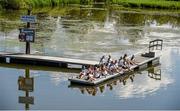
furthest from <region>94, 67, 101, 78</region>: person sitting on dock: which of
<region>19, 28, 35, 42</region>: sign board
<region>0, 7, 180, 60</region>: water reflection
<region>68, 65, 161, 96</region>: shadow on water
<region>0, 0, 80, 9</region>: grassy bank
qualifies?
<region>0, 0, 80, 9</region>: grassy bank

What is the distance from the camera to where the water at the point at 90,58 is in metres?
22.3

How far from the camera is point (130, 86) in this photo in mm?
25656

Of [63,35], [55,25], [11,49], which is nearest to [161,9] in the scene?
[55,25]

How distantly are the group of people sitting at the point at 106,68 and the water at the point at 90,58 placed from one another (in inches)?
20.4

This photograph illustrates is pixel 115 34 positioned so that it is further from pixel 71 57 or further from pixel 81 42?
pixel 71 57

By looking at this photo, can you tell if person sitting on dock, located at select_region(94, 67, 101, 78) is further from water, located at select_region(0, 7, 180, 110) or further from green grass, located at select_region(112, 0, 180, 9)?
green grass, located at select_region(112, 0, 180, 9)

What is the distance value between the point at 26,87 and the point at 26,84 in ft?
1.64

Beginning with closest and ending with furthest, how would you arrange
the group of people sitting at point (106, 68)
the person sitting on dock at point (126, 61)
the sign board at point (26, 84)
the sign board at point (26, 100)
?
the sign board at point (26, 100) < the sign board at point (26, 84) < the group of people sitting at point (106, 68) < the person sitting on dock at point (126, 61)

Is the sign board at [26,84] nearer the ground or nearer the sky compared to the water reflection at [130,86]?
nearer the sky

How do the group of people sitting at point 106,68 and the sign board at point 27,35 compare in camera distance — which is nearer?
the group of people sitting at point 106,68

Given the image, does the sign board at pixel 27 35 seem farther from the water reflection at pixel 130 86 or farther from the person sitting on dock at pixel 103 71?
the water reflection at pixel 130 86

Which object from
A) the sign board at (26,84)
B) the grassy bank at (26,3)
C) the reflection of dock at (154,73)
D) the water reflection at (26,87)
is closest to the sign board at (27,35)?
the water reflection at (26,87)

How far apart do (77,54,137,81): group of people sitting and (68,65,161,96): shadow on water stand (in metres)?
0.40

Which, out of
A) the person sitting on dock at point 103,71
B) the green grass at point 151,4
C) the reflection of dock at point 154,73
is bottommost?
the reflection of dock at point 154,73
